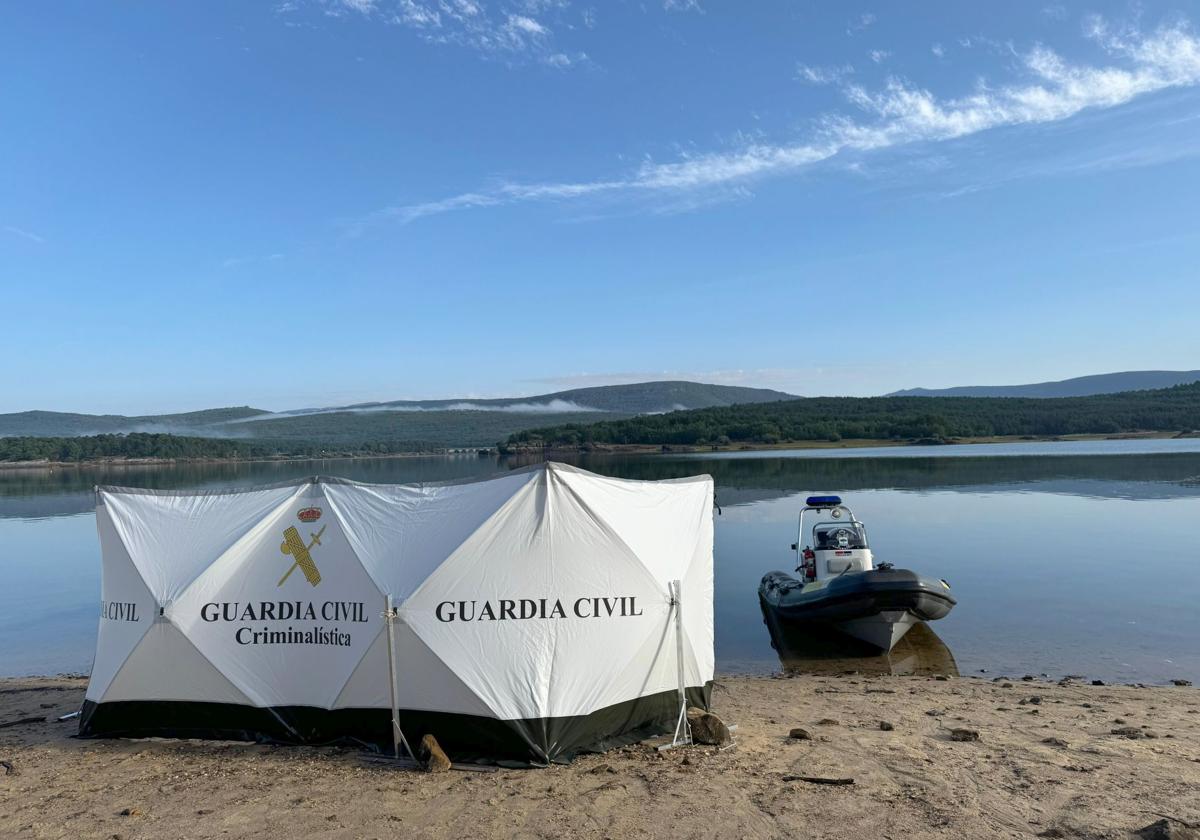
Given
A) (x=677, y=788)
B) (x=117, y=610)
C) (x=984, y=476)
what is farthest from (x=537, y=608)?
(x=984, y=476)

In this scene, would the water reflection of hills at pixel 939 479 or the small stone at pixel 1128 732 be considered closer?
the small stone at pixel 1128 732

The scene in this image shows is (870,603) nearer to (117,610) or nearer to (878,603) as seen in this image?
(878,603)

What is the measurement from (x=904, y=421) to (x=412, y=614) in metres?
126

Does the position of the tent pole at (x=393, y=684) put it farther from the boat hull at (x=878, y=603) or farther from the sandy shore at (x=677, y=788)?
the boat hull at (x=878, y=603)

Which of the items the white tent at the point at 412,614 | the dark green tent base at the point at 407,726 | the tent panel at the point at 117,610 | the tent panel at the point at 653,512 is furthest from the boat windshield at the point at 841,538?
the tent panel at the point at 117,610

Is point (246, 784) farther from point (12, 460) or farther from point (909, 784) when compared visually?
point (12, 460)

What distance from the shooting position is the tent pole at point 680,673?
311 inches

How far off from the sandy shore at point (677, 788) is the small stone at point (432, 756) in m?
0.12

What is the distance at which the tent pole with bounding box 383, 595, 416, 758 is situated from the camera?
7469 millimetres

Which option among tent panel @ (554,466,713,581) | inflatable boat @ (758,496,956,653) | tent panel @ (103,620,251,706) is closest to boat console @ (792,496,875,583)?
inflatable boat @ (758,496,956,653)

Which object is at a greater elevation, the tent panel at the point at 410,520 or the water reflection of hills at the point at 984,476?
the tent panel at the point at 410,520

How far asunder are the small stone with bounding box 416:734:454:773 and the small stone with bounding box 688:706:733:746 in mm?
2218

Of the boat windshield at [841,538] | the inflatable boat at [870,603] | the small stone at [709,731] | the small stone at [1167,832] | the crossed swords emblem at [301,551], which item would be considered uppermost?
the crossed swords emblem at [301,551]

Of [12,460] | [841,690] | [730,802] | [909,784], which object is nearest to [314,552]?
[730,802]
